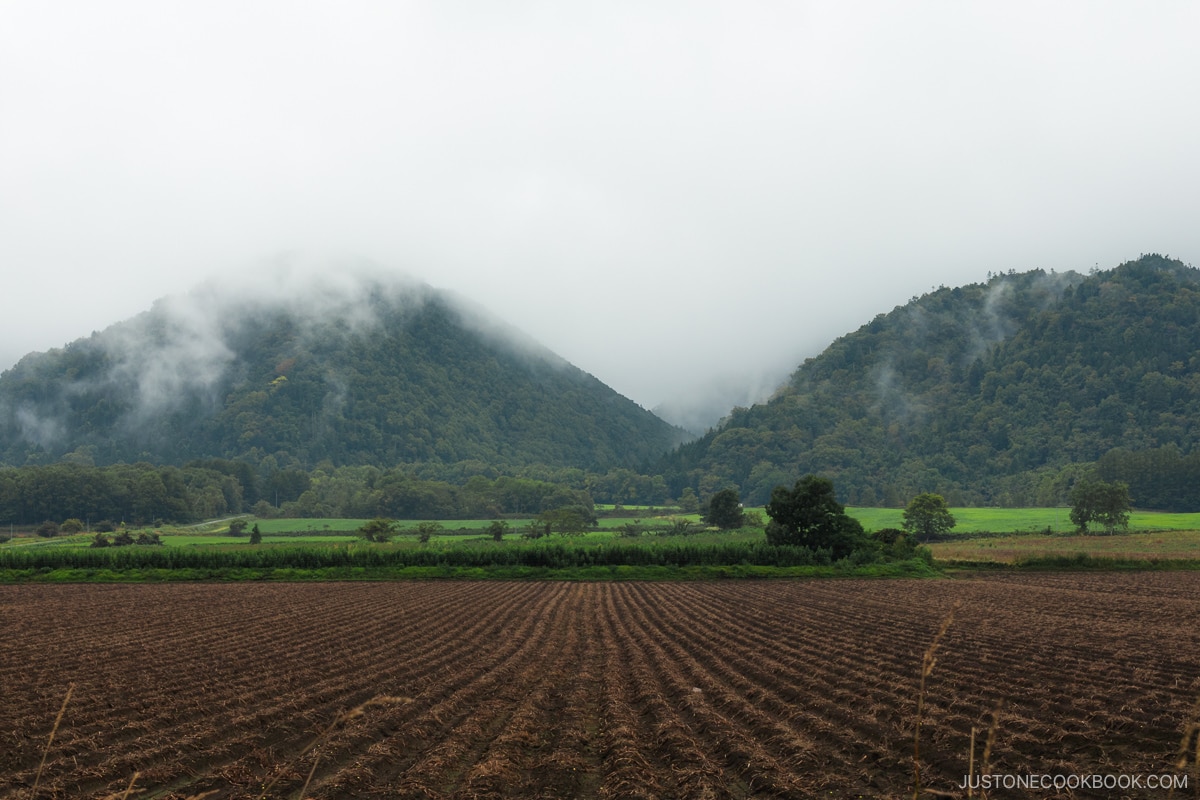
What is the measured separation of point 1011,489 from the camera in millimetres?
170250

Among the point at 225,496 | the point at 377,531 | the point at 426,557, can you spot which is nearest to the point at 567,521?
the point at 377,531

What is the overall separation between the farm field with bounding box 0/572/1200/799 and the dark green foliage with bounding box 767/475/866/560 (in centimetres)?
2958

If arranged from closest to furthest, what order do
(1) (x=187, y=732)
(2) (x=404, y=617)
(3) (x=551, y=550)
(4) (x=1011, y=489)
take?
(1) (x=187, y=732) < (2) (x=404, y=617) < (3) (x=551, y=550) < (4) (x=1011, y=489)

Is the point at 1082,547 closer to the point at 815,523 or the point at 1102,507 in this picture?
the point at 1102,507

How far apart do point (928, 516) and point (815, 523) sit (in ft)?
106

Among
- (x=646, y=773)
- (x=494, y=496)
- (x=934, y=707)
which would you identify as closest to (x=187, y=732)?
(x=646, y=773)

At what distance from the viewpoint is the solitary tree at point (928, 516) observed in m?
89.2

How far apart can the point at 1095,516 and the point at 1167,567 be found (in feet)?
105

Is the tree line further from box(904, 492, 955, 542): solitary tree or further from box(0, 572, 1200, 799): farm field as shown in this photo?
box(0, 572, 1200, 799): farm field

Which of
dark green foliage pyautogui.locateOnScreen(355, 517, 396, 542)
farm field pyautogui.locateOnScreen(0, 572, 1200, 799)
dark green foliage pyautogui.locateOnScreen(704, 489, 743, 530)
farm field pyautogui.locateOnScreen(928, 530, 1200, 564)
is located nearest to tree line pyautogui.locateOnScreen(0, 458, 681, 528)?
dark green foliage pyautogui.locateOnScreen(704, 489, 743, 530)

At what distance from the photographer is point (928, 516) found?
89.2 metres

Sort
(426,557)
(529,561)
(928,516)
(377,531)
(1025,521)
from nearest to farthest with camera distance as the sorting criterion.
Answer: (529,561)
(426,557)
(928,516)
(377,531)
(1025,521)

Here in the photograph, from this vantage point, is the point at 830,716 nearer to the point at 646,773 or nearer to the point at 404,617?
the point at 646,773

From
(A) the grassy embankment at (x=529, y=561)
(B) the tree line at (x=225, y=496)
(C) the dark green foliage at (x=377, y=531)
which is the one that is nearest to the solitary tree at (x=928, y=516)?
(A) the grassy embankment at (x=529, y=561)
